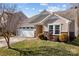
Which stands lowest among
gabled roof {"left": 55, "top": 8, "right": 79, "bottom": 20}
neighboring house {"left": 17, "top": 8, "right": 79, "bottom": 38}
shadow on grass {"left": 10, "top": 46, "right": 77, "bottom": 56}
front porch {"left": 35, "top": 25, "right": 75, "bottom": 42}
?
shadow on grass {"left": 10, "top": 46, "right": 77, "bottom": 56}

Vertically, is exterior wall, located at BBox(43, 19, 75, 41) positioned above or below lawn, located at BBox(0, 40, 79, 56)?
above

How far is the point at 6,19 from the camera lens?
21.1 feet

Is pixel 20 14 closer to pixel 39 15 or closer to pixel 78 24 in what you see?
pixel 39 15

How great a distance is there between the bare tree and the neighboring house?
0.17 m

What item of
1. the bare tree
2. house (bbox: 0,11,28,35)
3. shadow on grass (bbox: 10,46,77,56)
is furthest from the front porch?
the bare tree

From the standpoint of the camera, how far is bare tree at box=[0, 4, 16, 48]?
6.42 m

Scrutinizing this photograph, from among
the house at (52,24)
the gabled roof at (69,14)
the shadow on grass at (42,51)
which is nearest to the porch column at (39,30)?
the house at (52,24)

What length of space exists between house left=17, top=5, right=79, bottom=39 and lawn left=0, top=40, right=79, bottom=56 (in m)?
0.14

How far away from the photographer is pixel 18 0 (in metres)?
6.41

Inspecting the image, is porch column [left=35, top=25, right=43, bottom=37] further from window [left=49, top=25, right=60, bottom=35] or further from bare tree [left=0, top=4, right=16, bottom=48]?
bare tree [left=0, top=4, right=16, bottom=48]

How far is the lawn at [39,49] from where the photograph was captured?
21.1 ft

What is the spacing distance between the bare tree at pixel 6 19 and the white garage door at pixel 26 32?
16 centimetres

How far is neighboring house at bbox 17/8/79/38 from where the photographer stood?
6434 millimetres

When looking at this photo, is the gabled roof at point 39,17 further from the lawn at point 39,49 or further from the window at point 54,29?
the lawn at point 39,49
